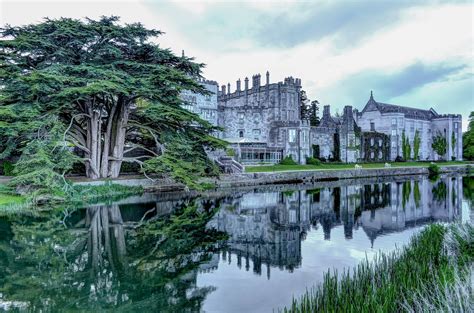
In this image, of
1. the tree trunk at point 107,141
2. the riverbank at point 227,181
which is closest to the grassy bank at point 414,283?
the riverbank at point 227,181

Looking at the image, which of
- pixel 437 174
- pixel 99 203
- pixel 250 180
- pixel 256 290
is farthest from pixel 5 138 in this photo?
pixel 437 174

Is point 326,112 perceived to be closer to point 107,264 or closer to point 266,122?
point 266,122

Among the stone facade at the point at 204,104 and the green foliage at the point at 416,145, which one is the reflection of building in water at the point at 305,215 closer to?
the stone facade at the point at 204,104

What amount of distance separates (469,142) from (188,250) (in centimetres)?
6284

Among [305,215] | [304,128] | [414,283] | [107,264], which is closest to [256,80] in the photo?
[304,128]

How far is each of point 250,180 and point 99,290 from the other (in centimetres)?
2165

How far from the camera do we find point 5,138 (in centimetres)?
2016

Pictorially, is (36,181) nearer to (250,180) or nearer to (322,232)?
(322,232)

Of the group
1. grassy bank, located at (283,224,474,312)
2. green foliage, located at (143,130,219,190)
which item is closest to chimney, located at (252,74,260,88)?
green foliage, located at (143,130,219,190)

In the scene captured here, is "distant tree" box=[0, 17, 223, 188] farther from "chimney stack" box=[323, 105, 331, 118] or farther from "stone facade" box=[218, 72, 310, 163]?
A: "chimney stack" box=[323, 105, 331, 118]

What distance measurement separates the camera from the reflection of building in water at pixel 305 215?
10102 mm

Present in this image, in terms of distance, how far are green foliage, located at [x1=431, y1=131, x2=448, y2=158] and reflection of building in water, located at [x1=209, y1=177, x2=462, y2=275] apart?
37.1m

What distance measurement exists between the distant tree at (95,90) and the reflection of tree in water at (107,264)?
774 cm

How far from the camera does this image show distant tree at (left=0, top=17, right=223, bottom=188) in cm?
1891
